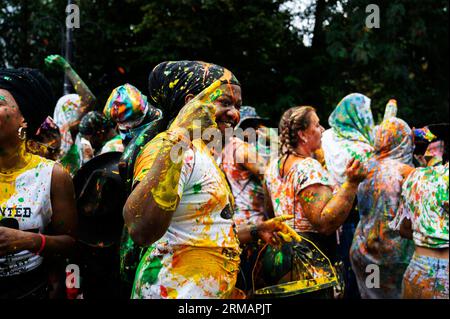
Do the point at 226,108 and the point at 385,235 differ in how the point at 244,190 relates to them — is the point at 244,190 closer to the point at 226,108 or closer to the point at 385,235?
the point at 385,235

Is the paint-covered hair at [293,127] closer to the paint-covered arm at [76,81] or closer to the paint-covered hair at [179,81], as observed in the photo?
the paint-covered hair at [179,81]

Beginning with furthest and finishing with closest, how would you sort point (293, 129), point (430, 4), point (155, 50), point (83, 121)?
point (155, 50), point (430, 4), point (83, 121), point (293, 129)

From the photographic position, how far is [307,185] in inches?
135

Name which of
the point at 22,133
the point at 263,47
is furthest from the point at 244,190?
the point at 263,47

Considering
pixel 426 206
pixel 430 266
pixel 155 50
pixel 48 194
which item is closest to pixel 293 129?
pixel 426 206

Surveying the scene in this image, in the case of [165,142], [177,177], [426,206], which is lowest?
[426,206]

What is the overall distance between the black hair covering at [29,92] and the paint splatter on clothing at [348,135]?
3740 millimetres

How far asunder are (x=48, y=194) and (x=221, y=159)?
243 centimetres

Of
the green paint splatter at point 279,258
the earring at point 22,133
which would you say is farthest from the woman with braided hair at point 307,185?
the earring at point 22,133

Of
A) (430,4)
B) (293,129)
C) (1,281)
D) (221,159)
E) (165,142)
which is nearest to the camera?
(165,142)

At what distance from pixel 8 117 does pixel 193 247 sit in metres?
1.04

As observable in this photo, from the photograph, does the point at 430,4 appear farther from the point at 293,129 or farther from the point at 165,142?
the point at 165,142

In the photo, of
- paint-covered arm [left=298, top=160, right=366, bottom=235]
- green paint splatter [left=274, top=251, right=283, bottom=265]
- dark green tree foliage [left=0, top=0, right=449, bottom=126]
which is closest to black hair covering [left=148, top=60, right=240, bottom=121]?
paint-covered arm [left=298, top=160, right=366, bottom=235]

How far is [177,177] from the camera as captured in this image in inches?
76.6
